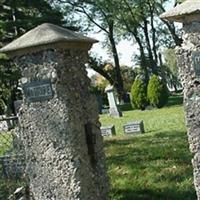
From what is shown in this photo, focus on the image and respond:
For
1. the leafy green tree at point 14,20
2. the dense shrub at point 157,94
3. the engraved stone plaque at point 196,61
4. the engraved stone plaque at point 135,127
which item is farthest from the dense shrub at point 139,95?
the engraved stone plaque at point 196,61

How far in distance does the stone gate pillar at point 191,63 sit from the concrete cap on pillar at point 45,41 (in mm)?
1118

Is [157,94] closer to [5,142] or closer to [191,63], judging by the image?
[5,142]

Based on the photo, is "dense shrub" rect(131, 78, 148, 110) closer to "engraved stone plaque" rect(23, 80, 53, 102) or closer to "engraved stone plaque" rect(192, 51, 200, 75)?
"engraved stone plaque" rect(23, 80, 53, 102)

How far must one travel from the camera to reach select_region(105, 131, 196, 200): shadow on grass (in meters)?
6.41

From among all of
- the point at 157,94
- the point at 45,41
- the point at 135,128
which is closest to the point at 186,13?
the point at 45,41

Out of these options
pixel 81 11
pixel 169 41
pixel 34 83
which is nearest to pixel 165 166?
pixel 34 83

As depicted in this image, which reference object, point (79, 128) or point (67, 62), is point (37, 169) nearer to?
point (79, 128)

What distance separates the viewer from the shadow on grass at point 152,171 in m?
6.41

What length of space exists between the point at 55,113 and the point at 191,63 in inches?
58.3

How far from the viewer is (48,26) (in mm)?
5254

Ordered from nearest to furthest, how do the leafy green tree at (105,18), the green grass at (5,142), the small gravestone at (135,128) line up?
the green grass at (5,142)
the small gravestone at (135,128)
the leafy green tree at (105,18)

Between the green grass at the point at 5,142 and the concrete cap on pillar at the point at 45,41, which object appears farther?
the green grass at the point at 5,142

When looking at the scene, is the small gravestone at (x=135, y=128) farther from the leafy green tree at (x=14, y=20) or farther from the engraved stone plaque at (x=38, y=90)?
the engraved stone plaque at (x=38, y=90)

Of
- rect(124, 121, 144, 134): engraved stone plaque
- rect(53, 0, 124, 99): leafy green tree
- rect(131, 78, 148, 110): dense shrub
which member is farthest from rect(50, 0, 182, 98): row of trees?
rect(124, 121, 144, 134): engraved stone plaque
